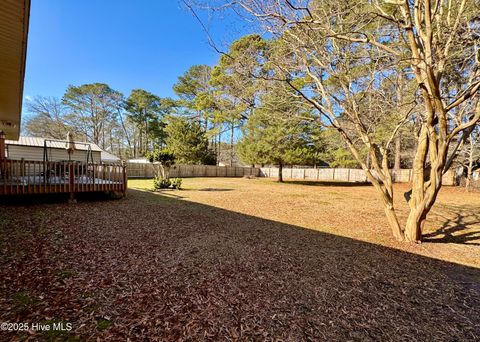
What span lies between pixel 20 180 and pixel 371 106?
9.65 m

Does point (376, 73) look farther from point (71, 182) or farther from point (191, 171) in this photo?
point (191, 171)

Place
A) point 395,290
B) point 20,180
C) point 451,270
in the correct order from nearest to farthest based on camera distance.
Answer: point 395,290
point 451,270
point 20,180

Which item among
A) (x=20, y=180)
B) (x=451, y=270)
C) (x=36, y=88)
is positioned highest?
(x=36, y=88)

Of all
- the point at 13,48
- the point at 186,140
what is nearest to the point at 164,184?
the point at 13,48

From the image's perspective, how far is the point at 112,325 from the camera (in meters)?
1.72

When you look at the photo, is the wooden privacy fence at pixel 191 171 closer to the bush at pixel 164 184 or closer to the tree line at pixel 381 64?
the bush at pixel 164 184

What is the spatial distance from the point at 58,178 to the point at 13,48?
4.72m

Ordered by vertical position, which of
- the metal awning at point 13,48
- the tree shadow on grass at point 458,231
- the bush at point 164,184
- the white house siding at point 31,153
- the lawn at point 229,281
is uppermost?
the metal awning at point 13,48

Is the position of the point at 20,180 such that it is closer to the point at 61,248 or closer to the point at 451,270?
the point at 61,248

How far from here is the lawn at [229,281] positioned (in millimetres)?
1796

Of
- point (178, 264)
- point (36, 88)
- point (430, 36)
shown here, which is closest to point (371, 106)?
point (430, 36)

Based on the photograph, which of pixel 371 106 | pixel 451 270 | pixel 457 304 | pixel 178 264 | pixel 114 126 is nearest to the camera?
pixel 457 304

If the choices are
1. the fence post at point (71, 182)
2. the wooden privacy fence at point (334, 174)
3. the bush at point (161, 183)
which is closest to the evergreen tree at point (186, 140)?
the wooden privacy fence at point (334, 174)

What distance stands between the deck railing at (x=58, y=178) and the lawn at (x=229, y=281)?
1.16 meters
